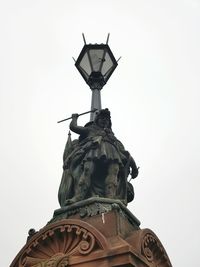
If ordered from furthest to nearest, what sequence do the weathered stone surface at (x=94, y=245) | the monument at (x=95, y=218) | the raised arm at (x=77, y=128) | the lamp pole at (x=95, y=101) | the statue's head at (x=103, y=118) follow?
1. the lamp pole at (x=95, y=101)
2. the statue's head at (x=103, y=118)
3. the raised arm at (x=77, y=128)
4. the monument at (x=95, y=218)
5. the weathered stone surface at (x=94, y=245)

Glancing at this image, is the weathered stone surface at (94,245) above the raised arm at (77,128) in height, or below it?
below

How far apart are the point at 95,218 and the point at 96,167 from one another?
53.1 inches

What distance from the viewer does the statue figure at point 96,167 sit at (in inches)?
323

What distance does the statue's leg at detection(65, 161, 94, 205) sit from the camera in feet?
26.2

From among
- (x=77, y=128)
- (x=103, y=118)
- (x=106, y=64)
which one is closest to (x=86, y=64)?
(x=106, y=64)

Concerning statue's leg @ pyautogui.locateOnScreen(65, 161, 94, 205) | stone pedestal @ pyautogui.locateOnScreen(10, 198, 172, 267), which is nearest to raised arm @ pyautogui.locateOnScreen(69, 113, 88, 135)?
statue's leg @ pyautogui.locateOnScreen(65, 161, 94, 205)

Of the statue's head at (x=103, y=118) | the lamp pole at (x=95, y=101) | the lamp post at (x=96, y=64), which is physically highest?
the lamp post at (x=96, y=64)

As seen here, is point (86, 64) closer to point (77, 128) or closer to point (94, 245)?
point (77, 128)

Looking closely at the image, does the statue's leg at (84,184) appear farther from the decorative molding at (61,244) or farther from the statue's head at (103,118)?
the statue's head at (103,118)

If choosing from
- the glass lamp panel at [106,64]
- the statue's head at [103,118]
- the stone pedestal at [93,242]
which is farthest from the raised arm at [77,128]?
the glass lamp panel at [106,64]

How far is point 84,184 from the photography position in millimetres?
8117

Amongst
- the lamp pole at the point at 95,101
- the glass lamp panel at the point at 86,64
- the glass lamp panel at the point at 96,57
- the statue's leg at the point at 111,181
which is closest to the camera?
the statue's leg at the point at 111,181

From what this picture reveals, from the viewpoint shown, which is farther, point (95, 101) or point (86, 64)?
point (86, 64)

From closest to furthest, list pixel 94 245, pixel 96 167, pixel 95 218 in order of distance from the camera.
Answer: pixel 94 245 → pixel 95 218 → pixel 96 167
